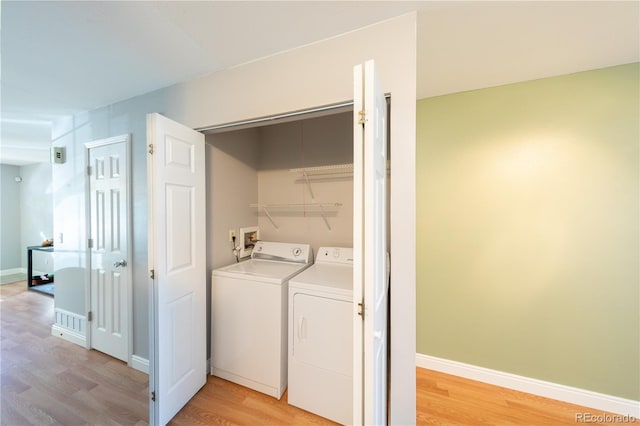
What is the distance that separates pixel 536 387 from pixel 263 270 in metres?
2.33

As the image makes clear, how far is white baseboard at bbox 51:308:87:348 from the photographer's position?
2.39 metres

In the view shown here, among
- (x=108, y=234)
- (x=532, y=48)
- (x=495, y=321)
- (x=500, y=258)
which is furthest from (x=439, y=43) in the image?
(x=108, y=234)

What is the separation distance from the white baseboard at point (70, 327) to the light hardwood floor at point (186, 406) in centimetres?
20

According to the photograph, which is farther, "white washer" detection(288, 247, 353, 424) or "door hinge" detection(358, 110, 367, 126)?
"white washer" detection(288, 247, 353, 424)

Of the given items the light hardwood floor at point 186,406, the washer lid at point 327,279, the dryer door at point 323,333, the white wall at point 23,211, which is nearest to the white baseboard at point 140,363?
the light hardwood floor at point 186,406

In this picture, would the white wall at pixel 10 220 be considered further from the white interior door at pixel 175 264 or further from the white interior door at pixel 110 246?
the white interior door at pixel 175 264

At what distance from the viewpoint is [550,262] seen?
1.72 metres

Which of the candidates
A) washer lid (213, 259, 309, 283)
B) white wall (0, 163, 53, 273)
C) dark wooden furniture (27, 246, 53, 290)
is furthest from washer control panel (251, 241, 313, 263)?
white wall (0, 163, 53, 273)

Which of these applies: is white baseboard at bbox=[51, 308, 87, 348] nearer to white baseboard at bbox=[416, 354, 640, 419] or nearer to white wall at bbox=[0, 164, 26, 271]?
white baseboard at bbox=[416, 354, 640, 419]

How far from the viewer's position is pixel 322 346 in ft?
5.06

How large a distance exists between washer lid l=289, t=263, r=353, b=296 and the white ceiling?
154 cm

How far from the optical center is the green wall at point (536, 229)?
158cm

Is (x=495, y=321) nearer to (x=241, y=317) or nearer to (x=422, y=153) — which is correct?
(x=422, y=153)

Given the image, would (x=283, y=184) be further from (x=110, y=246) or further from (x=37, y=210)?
(x=37, y=210)
